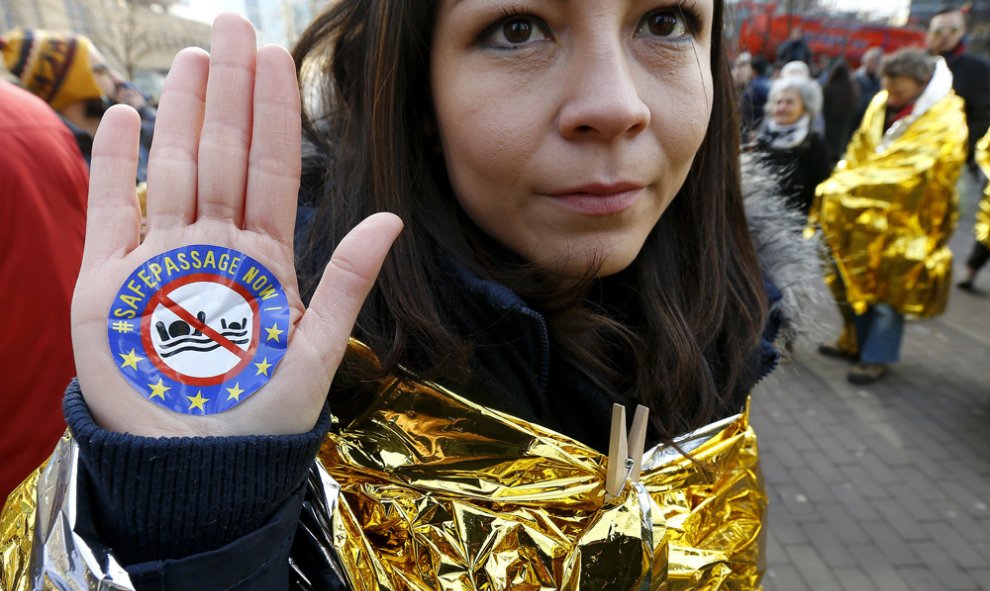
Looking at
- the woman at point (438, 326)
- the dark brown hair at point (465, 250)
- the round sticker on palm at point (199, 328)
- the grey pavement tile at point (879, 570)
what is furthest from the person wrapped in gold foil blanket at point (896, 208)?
the round sticker on palm at point (199, 328)

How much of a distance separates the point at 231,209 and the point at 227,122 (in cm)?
11

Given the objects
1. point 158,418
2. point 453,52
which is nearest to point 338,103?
point 453,52

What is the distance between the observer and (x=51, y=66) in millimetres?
3283

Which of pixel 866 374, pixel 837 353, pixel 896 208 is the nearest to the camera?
pixel 896 208

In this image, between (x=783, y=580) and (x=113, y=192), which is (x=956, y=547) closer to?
(x=783, y=580)

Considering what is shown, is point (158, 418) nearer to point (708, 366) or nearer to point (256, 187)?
point (256, 187)

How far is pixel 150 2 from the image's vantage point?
22.5 meters

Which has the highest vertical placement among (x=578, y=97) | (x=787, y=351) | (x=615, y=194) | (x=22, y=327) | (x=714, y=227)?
(x=578, y=97)

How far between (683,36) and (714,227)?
479 mm

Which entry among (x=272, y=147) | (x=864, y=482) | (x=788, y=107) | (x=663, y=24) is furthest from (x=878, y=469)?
(x=272, y=147)

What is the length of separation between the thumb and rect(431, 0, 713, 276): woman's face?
0.28 meters

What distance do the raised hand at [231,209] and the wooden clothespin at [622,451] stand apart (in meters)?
0.44

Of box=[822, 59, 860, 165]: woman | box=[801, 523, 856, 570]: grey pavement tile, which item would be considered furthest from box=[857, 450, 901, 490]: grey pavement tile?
box=[822, 59, 860, 165]: woman

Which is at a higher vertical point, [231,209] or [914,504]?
[231,209]
